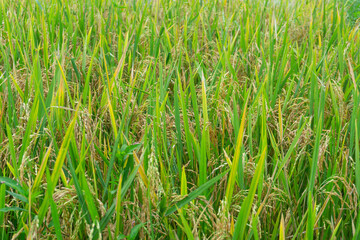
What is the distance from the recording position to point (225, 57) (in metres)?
1.53

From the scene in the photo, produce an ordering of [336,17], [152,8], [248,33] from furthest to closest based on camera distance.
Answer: [152,8] < [336,17] < [248,33]

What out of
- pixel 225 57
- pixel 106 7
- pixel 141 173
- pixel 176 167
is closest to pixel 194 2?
pixel 106 7

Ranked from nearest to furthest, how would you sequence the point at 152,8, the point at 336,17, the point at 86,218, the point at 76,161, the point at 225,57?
the point at 86,218 → the point at 76,161 → the point at 225,57 → the point at 336,17 → the point at 152,8

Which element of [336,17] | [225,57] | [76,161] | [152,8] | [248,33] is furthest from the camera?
[152,8]

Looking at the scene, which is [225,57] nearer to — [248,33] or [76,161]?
[248,33]

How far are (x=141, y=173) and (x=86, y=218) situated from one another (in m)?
0.15

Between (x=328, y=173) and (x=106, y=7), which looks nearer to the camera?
(x=328, y=173)

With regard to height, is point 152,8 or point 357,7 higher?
point 357,7

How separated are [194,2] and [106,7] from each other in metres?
0.58

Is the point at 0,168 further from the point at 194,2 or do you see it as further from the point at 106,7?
the point at 194,2

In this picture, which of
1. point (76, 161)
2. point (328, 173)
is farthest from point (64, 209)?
point (328, 173)

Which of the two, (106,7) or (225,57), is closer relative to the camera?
(225,57)

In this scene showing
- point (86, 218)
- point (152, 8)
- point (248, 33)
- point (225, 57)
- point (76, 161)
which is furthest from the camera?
point (152, 8)

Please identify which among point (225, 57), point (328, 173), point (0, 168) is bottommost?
point (0, 168)
